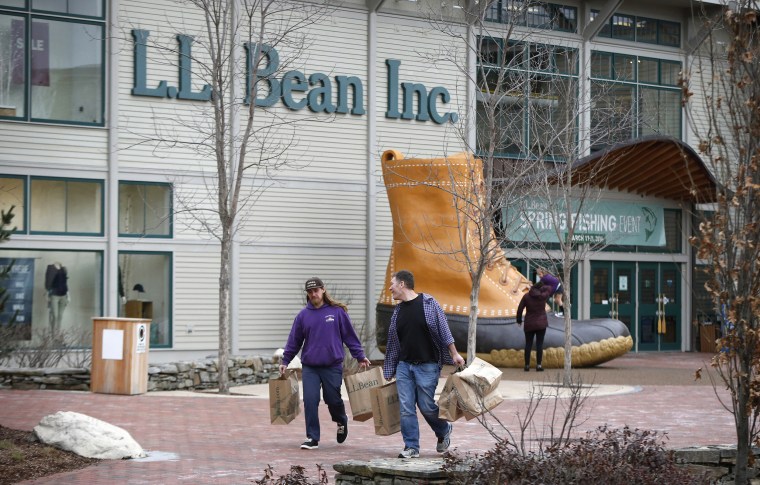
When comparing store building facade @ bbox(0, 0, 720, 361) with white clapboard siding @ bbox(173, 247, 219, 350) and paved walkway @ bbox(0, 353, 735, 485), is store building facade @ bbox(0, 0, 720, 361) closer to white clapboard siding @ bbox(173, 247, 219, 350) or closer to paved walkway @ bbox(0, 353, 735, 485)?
white clapboard siding @ bbox(173, 247, 219, 350)

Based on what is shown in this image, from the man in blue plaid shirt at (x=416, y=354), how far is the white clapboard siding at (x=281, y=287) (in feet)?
45.6

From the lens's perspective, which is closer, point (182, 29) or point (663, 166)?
point (182, 29)

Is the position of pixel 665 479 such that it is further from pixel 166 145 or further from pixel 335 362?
Result: pixel 166 145

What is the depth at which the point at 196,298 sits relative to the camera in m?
24.0

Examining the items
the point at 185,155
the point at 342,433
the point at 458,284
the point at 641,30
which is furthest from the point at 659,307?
the point at 342,433

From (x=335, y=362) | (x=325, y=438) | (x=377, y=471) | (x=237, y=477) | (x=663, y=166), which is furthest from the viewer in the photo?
(x=663, y=166)

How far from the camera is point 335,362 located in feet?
39.9

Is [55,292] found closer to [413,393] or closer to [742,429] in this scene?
[413,393]

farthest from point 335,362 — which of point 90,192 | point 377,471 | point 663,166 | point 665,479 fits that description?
point 663,166

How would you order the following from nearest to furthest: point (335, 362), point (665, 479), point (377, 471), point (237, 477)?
point (665, 479)
point (377, 471)
point (237, 477)
point (335, 362)

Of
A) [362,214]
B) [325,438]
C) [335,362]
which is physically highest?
[362,214]

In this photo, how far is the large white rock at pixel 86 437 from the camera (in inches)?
437

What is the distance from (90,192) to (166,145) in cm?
173

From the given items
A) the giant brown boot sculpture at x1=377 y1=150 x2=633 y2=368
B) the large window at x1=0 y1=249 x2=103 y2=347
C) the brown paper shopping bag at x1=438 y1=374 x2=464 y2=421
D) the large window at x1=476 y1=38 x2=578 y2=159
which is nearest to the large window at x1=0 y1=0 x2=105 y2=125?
the large window at x1=0 y1=249 x2=103 y2=347
